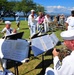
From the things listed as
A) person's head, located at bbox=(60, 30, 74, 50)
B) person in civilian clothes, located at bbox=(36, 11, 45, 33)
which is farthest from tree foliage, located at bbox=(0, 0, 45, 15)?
person's head, located at bbox=(60, 30, 74, 50)

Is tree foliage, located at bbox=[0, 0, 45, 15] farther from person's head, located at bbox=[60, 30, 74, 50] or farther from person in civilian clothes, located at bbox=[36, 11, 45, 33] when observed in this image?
person's head, located at bbox=[60, 30, 74, 50]

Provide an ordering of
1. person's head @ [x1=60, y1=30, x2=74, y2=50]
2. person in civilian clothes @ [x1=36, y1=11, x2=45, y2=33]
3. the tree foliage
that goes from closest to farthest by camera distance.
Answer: person's head @ [x1=60, y1=30, x2=74, y2=50] < person in civilian clothes @ [x1=36, y1=11, x2=45, y2=33] < the tree foliage

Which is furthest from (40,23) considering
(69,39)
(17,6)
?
(17,6)

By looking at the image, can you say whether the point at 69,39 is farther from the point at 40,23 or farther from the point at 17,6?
the point at 17,6

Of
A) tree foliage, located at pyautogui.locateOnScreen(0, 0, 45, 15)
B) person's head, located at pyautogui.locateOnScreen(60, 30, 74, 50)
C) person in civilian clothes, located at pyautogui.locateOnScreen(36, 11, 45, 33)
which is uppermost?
person's head, located at pyautogui.locateOnScreen(60, 30, 74, 50)

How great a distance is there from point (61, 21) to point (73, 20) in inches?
580

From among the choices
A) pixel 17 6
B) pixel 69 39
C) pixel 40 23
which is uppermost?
pixel 69 39

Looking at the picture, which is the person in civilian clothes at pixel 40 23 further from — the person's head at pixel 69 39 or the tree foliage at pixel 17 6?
the tree foliage at pixel 17 6

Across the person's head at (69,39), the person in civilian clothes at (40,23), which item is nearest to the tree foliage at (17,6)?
the person in civilian clothes at (40,23)

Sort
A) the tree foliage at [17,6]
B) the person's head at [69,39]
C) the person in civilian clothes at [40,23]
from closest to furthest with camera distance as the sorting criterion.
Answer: the person's head at [69,39] → the person in civilian clothes at [40,23] → the tree foliage at [17,6]

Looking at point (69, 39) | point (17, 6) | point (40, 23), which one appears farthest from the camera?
point (17, 6)

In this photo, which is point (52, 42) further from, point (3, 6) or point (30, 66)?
point (3, 6)

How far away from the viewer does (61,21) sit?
25.1 metres

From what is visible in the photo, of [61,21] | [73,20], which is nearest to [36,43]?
[73,20]
